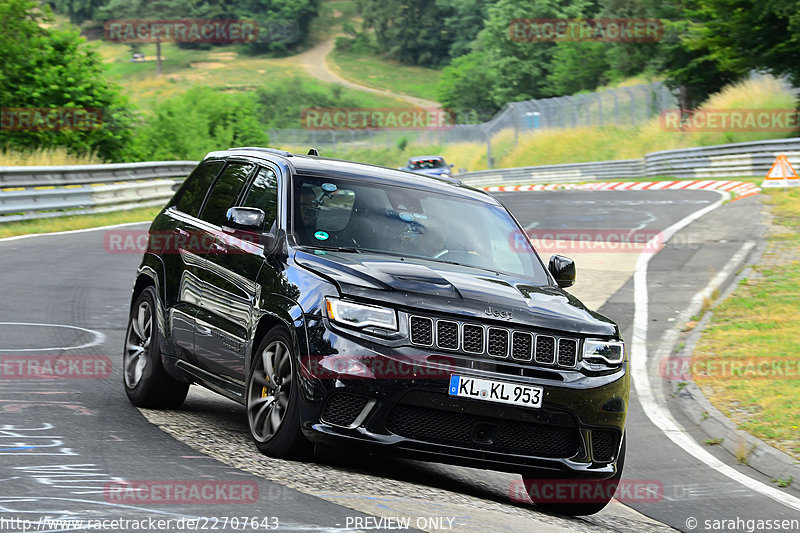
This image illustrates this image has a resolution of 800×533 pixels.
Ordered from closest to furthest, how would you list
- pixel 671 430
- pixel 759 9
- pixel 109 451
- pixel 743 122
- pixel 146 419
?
pixel 109 451 → pixel 146 419 → pixel 671 430 → pixel 759 9 → pixel 743 122

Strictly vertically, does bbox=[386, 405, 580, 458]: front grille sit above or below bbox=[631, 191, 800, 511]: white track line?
above

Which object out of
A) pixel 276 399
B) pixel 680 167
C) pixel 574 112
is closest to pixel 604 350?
pixel 276 399

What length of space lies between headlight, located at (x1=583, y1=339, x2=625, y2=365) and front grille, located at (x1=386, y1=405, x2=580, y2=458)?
453 millimetres

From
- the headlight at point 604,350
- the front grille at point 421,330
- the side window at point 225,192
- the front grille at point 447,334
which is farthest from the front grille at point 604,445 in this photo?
the side window at point 225,192

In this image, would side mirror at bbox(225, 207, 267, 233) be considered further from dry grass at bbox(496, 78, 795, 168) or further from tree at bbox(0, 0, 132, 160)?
dry grass at bbox(496, 78, 795, 168)

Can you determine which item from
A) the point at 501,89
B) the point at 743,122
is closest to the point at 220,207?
the point at 743,122

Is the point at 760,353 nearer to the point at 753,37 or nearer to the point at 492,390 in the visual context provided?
the point at 492,390

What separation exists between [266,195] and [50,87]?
27.5m

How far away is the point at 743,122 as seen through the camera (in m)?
44.8

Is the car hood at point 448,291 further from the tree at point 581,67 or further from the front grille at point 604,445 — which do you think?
the tree at point 581,67

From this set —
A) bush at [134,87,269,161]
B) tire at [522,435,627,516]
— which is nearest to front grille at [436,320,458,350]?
tire at [522,435,627,516]

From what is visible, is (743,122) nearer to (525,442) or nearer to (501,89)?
(525,442)

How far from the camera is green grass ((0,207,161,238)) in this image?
2241 centimetres

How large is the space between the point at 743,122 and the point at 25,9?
2625 centimetres
